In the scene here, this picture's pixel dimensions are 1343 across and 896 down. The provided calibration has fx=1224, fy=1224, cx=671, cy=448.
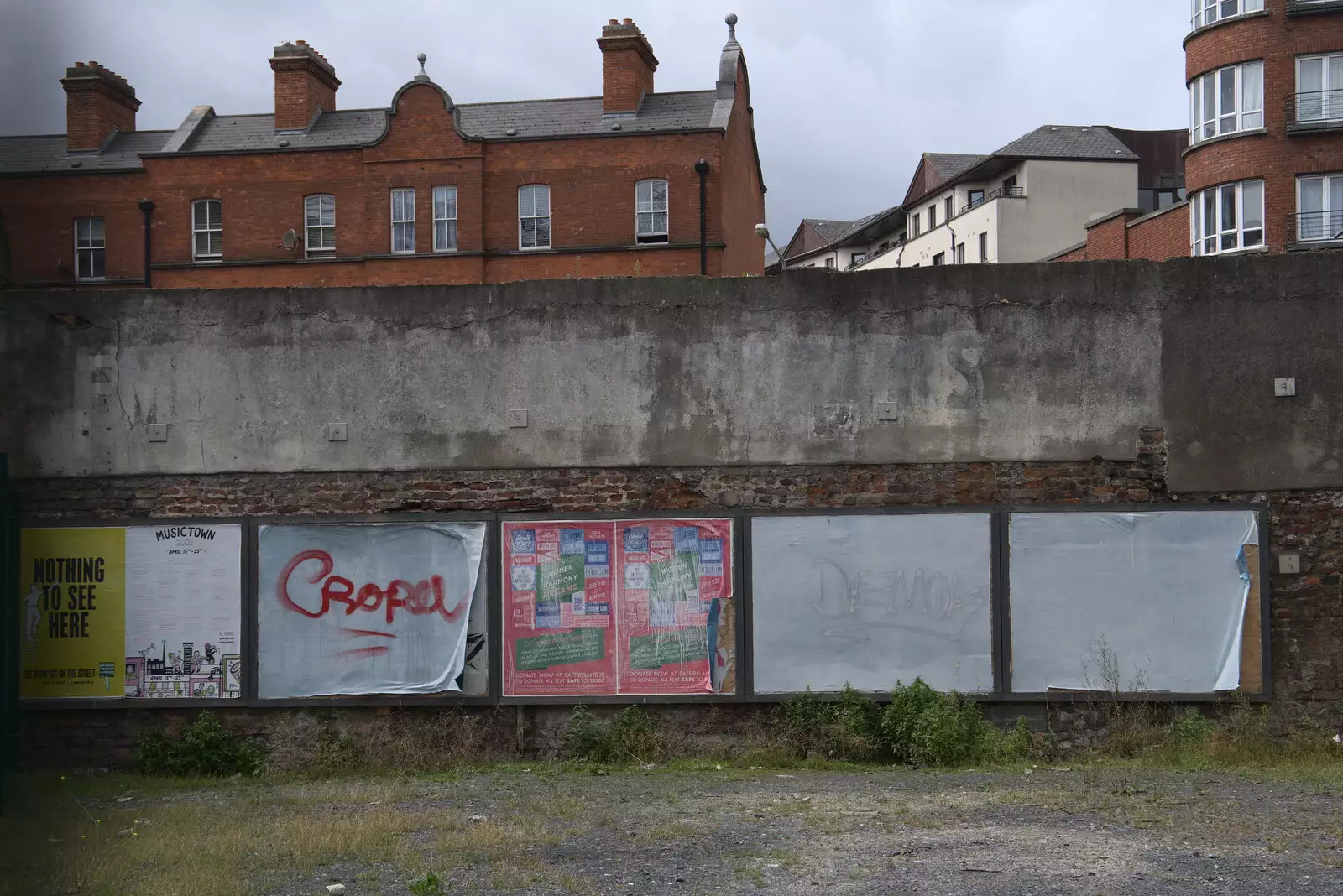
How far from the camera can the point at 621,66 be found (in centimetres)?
3275

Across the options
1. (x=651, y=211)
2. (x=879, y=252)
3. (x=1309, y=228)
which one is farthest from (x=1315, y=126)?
(x=879, y=252)

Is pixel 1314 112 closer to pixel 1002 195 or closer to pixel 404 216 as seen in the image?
pixel 1002 195

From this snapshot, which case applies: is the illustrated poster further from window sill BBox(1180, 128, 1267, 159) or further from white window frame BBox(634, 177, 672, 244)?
window sill BBox(1180, 128, 1267, 159)

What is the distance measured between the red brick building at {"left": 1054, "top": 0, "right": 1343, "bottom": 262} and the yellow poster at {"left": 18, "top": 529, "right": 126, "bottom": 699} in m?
30.5

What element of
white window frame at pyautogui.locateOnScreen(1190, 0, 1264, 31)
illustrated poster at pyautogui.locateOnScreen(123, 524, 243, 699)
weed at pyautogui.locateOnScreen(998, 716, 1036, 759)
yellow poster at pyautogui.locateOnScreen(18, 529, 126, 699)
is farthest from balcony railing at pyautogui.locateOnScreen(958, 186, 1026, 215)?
yellow poster at pyautogui.locateOnScreen(18, 529, 126, 699)

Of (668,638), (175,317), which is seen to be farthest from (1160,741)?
(175,317)

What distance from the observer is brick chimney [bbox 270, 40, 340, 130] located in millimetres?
34000

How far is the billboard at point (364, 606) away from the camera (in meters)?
11.2

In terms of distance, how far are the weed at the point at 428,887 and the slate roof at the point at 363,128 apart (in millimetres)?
27345

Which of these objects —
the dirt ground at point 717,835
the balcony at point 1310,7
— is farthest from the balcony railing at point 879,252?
the dirt ground at point 717,835

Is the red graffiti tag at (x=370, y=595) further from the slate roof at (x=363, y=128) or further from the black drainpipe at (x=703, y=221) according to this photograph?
the slate roof at (x=363, y=128)

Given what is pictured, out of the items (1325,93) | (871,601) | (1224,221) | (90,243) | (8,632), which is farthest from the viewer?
(90,243)

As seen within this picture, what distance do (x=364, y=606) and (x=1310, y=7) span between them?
32754mm

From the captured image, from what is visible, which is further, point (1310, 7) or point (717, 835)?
point (1310, 7)
